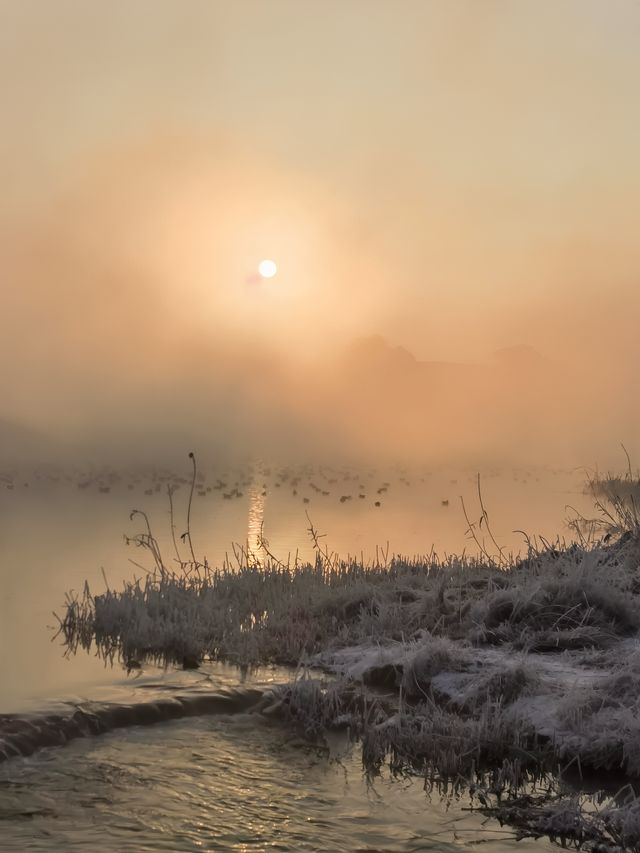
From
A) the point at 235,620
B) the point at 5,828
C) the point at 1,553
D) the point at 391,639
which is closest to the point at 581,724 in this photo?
the point at 391,639

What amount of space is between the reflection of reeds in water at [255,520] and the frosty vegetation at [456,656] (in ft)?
11.0

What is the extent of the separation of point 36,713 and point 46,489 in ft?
111

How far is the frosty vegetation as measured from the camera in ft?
21.5

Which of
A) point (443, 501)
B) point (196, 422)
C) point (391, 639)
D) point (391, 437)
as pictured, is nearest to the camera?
point (391, 639)

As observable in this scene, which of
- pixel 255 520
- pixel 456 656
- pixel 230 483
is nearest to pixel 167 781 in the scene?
pixel 456 656

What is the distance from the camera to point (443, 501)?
121ft

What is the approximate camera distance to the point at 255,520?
27.3 metres

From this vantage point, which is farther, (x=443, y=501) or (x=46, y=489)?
(x=46, y=489)

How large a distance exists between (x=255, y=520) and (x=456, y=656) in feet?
61.1

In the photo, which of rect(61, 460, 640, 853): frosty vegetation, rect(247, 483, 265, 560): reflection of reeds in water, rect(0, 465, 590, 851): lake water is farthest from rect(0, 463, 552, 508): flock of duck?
rect(61, 460, 640, 853): frosty vegetation

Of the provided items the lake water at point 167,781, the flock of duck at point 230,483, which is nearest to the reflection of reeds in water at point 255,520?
the flock of duck at point 230,483

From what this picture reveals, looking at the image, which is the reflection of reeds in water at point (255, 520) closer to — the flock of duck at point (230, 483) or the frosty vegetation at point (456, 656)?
the flock of duck at point (230, 483)

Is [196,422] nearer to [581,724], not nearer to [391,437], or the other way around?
[391,437]

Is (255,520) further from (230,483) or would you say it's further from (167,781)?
(167,781)
